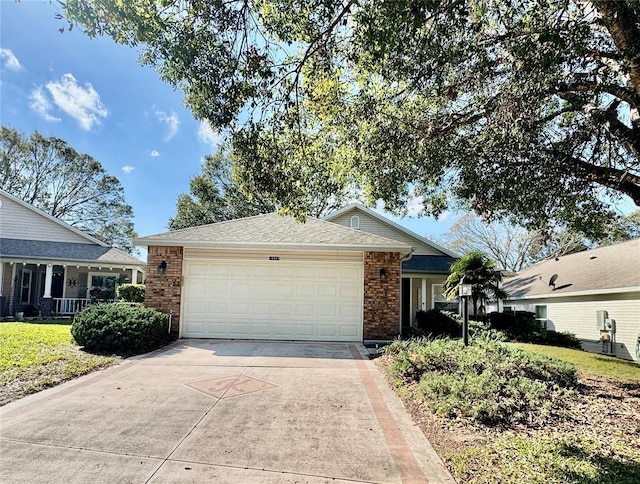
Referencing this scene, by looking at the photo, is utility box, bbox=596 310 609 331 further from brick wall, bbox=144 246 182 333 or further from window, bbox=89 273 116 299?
window, bbox=89 273 116 299

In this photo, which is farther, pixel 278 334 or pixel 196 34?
pixel 278 334

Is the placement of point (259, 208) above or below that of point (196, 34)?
above

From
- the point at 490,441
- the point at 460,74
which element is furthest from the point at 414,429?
the point at 460,74

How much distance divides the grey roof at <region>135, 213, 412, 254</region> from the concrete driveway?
4331mm

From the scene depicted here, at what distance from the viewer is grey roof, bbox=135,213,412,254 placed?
11.0m

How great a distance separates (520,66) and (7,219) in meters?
21.0

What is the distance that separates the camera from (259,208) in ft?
91.8

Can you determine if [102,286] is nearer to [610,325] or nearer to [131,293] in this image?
[131,293]

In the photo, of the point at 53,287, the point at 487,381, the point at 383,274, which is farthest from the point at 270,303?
the point at 53,287

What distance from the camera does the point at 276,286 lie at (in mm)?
11125

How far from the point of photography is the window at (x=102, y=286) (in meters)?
18.2

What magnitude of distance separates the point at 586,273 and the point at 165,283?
52.0 feet

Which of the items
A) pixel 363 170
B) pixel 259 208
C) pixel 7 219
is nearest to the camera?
pixel 363 170

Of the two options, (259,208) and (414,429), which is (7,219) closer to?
(259,208)
